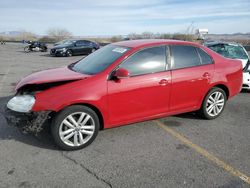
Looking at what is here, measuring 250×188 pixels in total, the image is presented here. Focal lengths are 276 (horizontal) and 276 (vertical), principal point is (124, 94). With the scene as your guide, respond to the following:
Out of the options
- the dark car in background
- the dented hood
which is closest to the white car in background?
the dented hood

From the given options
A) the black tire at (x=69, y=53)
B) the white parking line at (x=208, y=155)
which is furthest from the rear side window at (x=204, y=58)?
the black tire at (x=69, y=53)

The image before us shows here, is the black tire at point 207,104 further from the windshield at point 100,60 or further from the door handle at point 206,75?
the windshield at point 100,60

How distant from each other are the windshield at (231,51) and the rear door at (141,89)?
457 centimetres

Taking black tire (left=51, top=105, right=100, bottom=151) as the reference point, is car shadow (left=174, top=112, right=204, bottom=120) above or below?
below

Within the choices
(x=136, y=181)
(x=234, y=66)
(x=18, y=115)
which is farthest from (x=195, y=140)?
(x=18, y=115)

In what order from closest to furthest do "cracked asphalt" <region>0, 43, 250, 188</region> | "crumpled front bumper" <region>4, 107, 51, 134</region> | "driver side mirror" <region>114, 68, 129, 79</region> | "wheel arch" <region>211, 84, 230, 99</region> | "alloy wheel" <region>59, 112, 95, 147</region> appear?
"cracked asphalt" <region>0, 43, 250, 188</region>, "crumpled front bumper" <region>4, 107, 51, 134</region>, "alloy wheel" <region>59, 112, 95, 147</region>, "driver side mirror" <region>114, 68, 129, 79</region>, "wheel arch" <region>211, 84, 230, 99</region>

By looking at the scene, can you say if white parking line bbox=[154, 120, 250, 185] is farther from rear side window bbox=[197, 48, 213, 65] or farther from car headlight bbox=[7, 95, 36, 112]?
car headlight bbox=[7, 95, 36, 112]

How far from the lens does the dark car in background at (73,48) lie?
22641 millimetres

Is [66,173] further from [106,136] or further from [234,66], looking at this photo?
[234,66]

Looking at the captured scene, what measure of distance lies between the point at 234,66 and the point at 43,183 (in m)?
4.40

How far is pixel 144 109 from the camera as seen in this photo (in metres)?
4.70

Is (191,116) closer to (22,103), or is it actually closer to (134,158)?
(134,158)

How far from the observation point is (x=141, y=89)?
14.9 ft

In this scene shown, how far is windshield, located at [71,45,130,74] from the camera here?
4.60 meters
